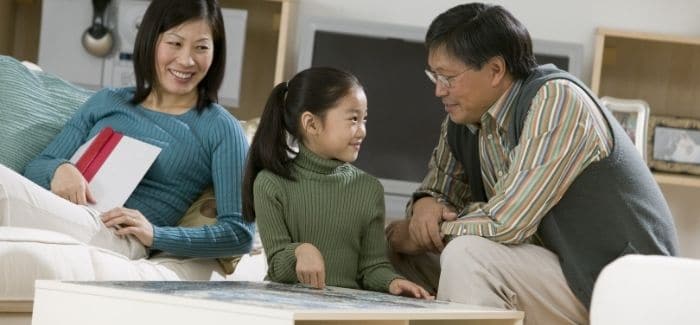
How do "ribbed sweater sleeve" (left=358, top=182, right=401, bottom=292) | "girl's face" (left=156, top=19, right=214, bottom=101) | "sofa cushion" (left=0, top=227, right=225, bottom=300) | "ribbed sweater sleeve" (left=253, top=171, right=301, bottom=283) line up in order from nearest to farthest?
1. "sofa cushion" (left=0, top=227, right=225, bottom=300)
2. "ribbed sweater sleeve" (left=253, top=171, right=301, bottom=283)
3. "ribbed sweater sleeve" (left=358, top=182, right=401, bottom=292)
4. "girl's face" (left=156, top=19, right=214, bottom=101)

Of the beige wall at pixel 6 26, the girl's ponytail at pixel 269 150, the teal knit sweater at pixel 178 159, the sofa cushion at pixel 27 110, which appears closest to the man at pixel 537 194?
the girl's ponytail at pixel 269 150

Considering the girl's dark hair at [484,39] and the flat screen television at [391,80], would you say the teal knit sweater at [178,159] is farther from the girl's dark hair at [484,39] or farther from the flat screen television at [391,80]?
the flat screen television at [391,80]

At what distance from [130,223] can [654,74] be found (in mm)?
2337

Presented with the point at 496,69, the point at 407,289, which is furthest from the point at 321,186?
the point at 496,69

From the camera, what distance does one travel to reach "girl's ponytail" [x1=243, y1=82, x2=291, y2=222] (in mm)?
2062

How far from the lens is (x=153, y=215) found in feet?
7.30

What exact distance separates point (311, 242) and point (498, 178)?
0.35m

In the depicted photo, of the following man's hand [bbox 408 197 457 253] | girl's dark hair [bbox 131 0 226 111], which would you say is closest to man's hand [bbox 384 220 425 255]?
man's hand [bbox 408 197 457 253]

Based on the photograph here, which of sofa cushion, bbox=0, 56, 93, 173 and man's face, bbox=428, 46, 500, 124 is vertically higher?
man's face, bbox=428, 46, 500, 124

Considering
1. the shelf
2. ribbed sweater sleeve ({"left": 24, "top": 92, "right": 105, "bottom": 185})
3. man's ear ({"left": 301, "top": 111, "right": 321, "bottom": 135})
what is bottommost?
the shelf

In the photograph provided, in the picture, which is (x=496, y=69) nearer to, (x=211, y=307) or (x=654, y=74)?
(x=211, y=307)

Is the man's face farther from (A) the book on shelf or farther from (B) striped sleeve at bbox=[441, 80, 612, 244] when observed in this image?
(A) the book on shelf

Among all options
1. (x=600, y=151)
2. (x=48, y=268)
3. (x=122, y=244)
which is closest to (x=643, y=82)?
(x=600, y=151)

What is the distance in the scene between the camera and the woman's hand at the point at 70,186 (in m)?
2.12
